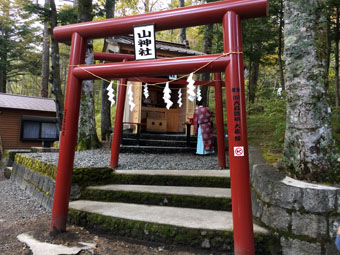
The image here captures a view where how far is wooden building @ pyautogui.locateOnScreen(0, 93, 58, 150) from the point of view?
13578 mm

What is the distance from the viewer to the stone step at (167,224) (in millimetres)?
2473

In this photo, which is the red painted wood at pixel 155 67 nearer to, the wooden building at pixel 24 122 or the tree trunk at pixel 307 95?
the tree trunk at pixel 307 95

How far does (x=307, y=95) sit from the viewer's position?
264 cm

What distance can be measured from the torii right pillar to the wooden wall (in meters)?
15.1

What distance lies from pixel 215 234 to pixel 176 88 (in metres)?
6.85

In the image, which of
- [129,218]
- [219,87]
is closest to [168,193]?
[129,218]

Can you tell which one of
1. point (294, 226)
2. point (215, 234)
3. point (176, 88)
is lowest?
point (215, 234)

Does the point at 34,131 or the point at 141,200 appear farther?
the point at 34,131

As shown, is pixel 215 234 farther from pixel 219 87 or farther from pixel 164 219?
pixel 219 87

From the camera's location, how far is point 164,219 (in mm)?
2824

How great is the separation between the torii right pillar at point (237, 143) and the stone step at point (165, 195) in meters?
0.98

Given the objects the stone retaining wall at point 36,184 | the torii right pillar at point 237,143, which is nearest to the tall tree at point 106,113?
the stone retaining wall at point 36,184

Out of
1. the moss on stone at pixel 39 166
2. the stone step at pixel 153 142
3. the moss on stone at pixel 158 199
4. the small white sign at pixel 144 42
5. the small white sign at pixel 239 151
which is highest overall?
the small white sign at pixel 144 42

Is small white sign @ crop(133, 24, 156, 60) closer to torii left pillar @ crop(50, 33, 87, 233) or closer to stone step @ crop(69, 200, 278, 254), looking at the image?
torii left pillar @ crop(50, 33, 87, 233)
